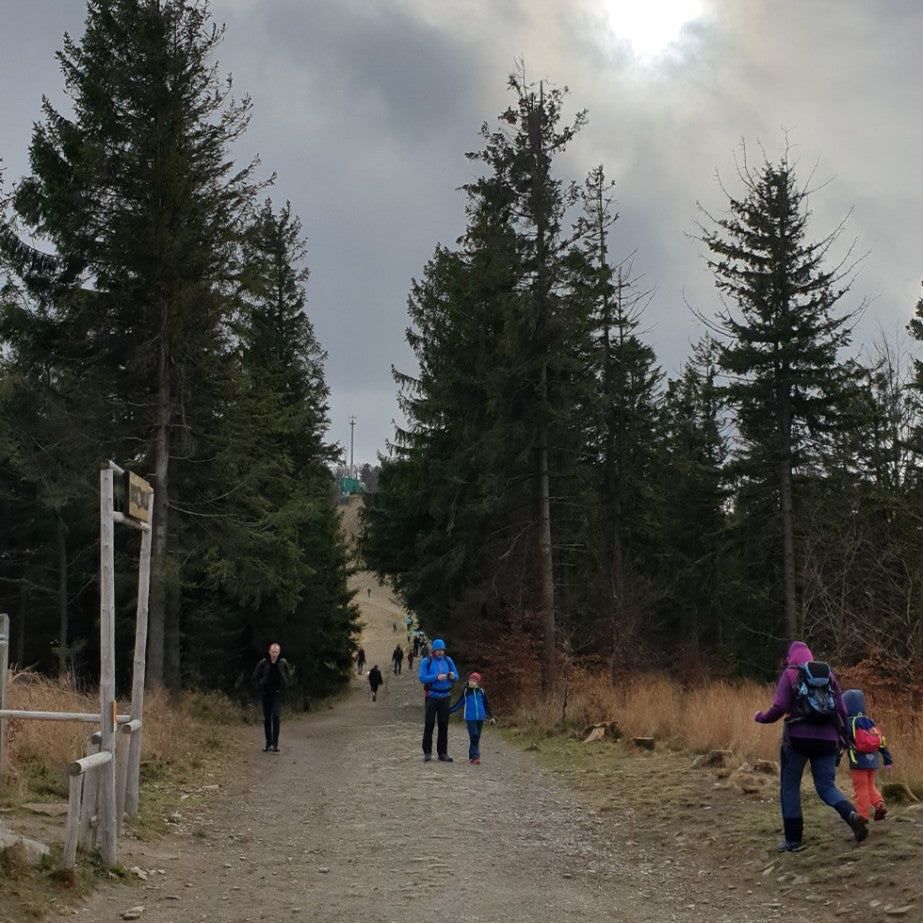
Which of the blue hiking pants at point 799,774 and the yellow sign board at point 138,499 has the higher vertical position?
the yellow sign board at point 138,499

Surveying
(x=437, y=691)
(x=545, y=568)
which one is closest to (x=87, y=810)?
(x=437, y=691)

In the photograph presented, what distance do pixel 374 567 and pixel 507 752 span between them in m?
19.3

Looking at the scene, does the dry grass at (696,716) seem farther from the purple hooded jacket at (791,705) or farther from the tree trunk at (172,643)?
the tree trunk at (172,643)

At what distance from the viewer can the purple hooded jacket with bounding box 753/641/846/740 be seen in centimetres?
781

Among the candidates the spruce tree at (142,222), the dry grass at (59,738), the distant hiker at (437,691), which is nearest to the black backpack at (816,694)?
the dry grass at (59,738)

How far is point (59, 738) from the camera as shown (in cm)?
1076

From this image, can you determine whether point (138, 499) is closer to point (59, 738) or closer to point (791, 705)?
point (59, 738)

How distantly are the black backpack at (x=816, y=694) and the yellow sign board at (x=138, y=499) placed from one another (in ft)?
18.8

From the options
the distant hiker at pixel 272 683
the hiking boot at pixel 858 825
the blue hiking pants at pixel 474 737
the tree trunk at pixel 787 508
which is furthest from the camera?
the tree trunk at pixel 787 508

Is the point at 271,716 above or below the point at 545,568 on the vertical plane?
below

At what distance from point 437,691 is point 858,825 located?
321 inches

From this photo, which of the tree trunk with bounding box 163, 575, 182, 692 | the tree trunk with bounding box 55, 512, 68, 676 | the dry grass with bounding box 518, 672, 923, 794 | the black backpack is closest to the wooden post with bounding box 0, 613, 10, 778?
the black backpack

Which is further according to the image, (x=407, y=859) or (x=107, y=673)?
(x=407, y=859)

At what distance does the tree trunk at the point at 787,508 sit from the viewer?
27.2m
